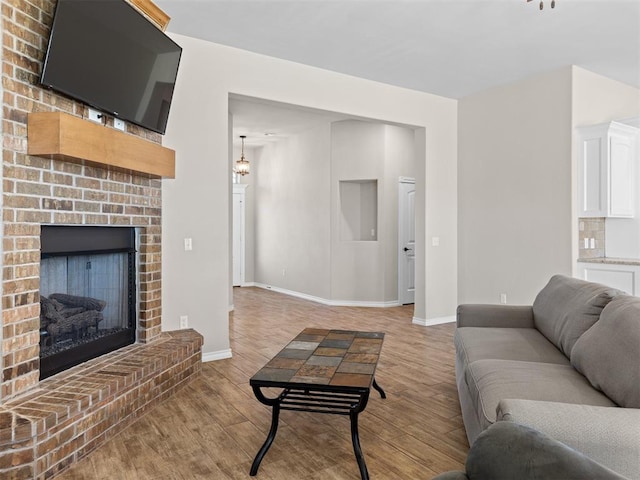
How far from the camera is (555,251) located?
4910 mm

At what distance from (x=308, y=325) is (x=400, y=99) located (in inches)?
118

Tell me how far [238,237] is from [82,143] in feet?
22.8

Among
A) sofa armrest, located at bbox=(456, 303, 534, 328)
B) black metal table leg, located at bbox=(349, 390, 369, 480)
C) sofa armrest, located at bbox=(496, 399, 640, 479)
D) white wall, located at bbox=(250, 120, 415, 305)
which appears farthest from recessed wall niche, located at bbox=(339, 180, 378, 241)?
sofa armrest, located at bbox=(496, 399, 640, 479)

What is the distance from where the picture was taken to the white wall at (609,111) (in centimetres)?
481

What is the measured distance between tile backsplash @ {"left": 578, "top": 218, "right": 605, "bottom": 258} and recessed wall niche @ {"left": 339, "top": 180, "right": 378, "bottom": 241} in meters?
3.19

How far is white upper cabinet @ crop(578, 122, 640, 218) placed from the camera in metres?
4.65

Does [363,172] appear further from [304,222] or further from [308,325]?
[308,325]

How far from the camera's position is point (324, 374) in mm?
2285

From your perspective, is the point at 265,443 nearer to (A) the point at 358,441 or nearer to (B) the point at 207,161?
(A) the point at 358,441

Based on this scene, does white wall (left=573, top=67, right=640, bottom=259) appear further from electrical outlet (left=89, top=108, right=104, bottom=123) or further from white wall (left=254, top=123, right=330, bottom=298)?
electrical outlet (left=89, top=108, right=104, bottom=123)

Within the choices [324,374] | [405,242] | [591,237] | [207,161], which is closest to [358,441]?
[324,374]

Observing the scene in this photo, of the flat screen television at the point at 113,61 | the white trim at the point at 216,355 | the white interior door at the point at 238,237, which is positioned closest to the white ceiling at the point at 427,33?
the flat screen television at the point at 113,61

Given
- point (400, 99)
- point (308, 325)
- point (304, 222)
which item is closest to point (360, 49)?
point (400, 99)

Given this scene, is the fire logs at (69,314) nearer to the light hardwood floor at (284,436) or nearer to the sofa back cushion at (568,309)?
the light hardwood floor at (284,436)
